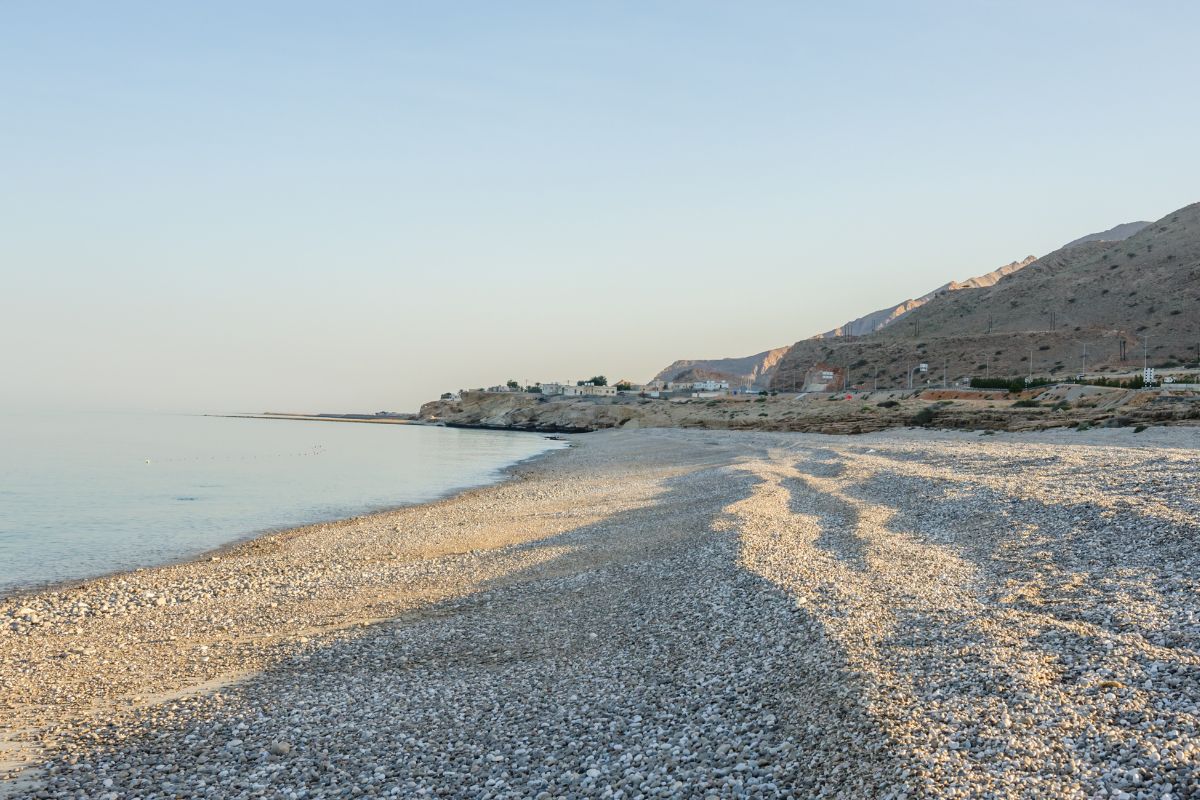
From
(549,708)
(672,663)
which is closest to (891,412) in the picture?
(672,663)

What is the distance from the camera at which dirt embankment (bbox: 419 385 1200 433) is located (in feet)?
143

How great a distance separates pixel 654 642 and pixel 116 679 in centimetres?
807

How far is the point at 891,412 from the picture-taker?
67375mm

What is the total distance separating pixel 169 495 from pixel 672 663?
35075 mm

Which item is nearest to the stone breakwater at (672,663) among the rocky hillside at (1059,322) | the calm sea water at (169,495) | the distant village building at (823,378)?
the calm sea water at (169,495)

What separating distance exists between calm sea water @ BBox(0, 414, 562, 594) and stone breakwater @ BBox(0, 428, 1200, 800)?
4658 millimetres

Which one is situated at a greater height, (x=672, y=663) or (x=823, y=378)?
(x=823, y=378)

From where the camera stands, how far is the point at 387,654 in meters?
11.8

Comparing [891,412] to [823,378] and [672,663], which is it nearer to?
[672,663]

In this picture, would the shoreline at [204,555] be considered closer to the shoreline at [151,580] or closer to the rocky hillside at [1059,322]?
the shoreline at [151,580]

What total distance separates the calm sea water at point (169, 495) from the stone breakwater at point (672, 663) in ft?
15.3

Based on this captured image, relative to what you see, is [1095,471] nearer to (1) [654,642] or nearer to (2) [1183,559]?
(2) [1183,559]

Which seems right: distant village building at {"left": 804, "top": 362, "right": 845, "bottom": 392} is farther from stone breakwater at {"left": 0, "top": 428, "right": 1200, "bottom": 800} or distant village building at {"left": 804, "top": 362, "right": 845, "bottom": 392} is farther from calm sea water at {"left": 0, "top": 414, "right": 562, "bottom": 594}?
stone breakwater at {"left": 0, "top": 428, "right": 1200, "bottom": 800}

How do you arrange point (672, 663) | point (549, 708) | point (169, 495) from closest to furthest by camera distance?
point (549, 708) < point (672, 663) < point (169, 495)
